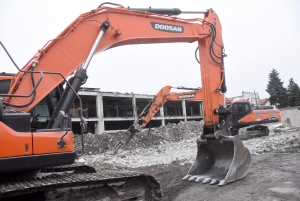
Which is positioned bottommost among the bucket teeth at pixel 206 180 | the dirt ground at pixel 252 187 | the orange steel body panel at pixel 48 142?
the dirt ground at pixel 252 187

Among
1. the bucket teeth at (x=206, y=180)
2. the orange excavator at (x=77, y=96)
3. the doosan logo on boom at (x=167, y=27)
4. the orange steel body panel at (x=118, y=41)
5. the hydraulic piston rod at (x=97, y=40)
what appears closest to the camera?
the orange excavator at (x=77, y=96)

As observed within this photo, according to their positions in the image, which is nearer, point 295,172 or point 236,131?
point 295,172

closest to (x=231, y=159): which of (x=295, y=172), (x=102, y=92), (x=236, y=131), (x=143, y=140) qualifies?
(x=295, y=172)

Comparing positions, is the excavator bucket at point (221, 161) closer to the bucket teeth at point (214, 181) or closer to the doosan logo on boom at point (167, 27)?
the bucket teeth at point (214, 181)

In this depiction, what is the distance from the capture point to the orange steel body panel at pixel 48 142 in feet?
11.9

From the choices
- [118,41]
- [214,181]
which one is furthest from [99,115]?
[118,41]

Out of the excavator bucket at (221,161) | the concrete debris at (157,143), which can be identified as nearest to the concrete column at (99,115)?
the concrete debris at (157,143)

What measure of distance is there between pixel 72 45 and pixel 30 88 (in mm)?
979

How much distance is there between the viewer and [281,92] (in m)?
50.8

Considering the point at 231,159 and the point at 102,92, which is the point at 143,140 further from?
the point at 231,159

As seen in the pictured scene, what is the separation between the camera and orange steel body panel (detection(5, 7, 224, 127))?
433cm

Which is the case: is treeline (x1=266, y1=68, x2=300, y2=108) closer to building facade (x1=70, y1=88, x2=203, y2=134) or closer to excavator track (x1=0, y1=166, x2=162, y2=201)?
building facade (x1=70, y1=88, x2=203, y2=134)

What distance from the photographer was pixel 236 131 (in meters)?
17.7

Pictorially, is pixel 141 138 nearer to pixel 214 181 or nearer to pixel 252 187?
pixel 214 181
